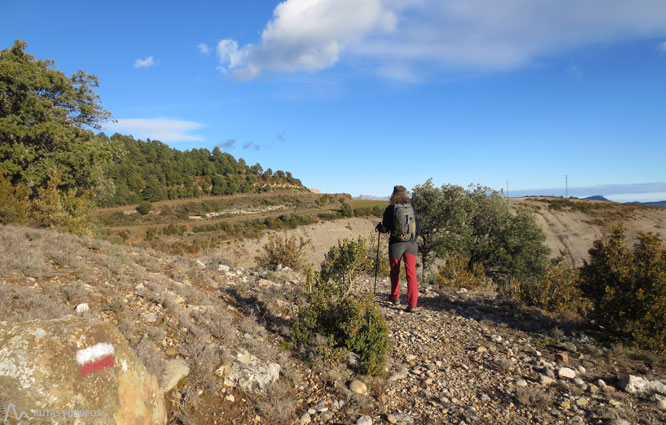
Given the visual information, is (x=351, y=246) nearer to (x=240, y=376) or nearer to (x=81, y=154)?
(x=240, y=376)

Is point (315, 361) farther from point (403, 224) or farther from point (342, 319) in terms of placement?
point (403, 224)

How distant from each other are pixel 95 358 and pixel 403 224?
5285mm

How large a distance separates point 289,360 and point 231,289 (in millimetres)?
3230

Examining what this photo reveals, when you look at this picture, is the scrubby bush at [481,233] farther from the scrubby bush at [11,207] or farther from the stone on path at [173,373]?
the scrubby bush at [11,207]

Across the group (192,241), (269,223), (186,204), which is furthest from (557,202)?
(186,204)

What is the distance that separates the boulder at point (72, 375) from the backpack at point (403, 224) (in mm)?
4917

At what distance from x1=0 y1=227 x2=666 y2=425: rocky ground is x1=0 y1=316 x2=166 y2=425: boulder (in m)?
0.17

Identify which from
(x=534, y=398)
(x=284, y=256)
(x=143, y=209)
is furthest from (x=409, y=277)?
(x=143, y=209)

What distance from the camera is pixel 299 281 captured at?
29.5 feet

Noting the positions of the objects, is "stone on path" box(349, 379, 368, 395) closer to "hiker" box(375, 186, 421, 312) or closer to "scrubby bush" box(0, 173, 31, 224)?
"hiker" box(375, 186, 421, 312)

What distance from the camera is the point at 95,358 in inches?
103

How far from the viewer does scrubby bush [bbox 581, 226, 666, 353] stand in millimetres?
5242

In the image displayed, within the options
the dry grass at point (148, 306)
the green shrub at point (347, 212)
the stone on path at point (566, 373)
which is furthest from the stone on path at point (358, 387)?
the green shrub at point (347, 212)

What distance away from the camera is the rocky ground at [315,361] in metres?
3.63
